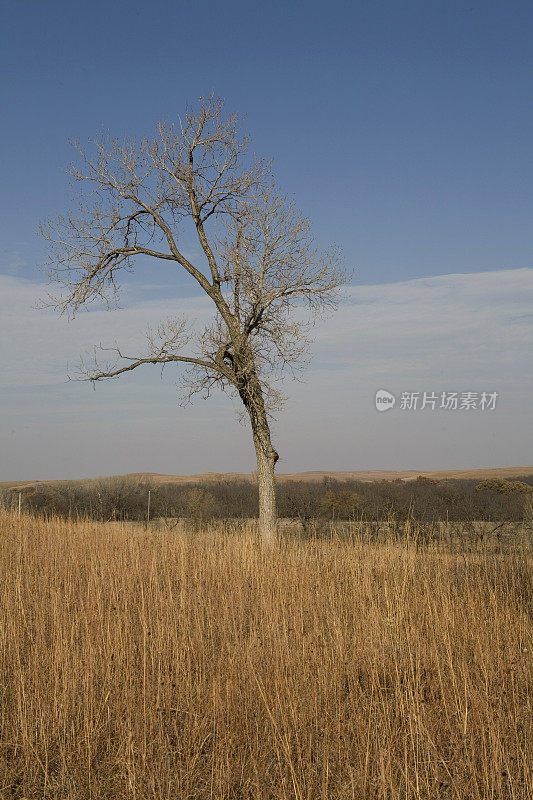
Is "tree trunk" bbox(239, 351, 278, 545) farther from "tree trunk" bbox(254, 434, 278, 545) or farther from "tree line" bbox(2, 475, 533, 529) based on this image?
"tree line" bbox(2, 475, 533, 529)

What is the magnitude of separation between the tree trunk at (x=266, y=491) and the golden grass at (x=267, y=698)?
5.42 m

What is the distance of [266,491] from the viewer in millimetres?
13734

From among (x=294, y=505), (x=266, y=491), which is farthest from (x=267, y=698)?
(x=294, y=505)

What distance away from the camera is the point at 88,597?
760 centimetres

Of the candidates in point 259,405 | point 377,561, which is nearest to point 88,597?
point 377,561

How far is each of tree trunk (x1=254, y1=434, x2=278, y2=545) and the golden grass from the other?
17.8 feet

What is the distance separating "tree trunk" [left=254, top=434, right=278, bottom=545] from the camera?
13.6m

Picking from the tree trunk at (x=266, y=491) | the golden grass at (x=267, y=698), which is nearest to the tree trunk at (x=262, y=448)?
the tree trunk at (x=266, y=491)

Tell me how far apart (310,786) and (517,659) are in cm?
294

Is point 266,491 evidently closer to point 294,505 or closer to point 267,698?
point 267,698

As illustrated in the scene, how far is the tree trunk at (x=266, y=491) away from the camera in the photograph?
1364 centimetres

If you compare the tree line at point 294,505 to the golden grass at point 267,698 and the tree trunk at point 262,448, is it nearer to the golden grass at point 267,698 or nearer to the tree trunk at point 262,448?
the tree trunk at point 262,448

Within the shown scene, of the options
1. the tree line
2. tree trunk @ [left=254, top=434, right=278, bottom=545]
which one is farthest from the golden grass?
the tree line

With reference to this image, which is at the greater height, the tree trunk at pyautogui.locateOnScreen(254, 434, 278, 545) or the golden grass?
the tree trunk at pyautogui.locateOnScreen(254, 434, 278, 545)
